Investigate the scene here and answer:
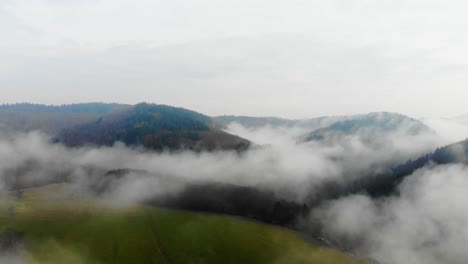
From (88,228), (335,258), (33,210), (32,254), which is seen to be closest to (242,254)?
(335,258)

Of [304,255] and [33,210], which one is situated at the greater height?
[33,210]

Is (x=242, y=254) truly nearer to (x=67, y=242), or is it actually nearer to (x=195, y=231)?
(x=195, y=231)

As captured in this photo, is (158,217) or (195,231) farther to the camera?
(158,217)

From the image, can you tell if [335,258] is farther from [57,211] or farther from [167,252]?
[57,211]

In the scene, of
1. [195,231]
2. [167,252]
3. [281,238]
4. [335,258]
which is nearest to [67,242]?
[167,252]

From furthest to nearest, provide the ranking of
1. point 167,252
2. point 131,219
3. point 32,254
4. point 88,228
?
point 131,219 → point 88,228 → point 167,252 → point 32,254

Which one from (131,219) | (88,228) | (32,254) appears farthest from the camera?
(131,219)
